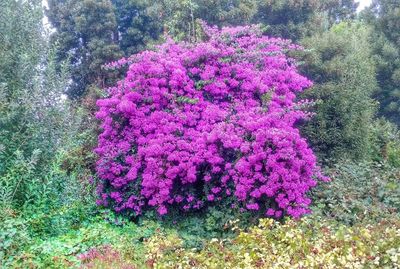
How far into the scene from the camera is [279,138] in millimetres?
7762

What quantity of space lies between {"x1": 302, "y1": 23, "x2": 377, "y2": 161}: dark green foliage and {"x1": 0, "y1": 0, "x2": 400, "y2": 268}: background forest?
0.10 feet

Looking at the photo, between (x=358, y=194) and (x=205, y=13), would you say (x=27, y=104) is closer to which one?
(x=358, y=194)

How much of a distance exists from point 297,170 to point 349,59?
5.78m

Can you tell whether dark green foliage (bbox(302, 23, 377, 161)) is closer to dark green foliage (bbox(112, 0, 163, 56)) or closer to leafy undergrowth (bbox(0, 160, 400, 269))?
leafy undergrowth (bbox(0, 160, 400, 269))

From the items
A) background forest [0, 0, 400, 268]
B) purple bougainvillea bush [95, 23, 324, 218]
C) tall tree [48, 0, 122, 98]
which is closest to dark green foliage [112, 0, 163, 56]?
tall tree [48, 0, 122, 98]

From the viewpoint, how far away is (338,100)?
1168 cm

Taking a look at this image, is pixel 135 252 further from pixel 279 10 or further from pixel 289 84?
pixel 279 10

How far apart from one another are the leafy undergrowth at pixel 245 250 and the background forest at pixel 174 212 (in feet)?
0.05

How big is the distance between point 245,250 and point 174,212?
11.0 ft

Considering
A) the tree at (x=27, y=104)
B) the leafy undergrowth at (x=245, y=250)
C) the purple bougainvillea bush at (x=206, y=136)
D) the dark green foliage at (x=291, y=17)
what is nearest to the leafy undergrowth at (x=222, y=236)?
the leafy undergrowth at (x=245, y=250)

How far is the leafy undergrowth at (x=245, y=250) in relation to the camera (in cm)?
475

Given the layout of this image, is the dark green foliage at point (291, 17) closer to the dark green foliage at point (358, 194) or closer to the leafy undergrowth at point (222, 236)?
the dark green foliage at point (358, 194)

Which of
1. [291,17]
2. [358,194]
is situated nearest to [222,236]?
[358,194]

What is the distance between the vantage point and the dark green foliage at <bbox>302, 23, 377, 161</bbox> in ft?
38.3
